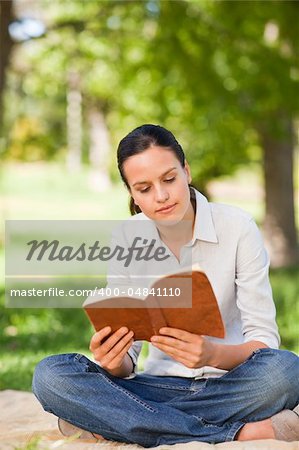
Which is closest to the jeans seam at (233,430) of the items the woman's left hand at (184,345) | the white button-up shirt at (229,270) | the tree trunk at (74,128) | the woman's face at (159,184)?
the white button-up shirt at (229,270)

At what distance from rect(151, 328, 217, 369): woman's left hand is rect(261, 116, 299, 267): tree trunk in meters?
8.63

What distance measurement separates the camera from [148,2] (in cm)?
1057

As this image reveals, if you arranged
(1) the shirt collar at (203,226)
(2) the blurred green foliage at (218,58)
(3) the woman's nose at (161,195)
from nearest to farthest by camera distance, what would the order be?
(3) the woman's nose at (161,195), (1) the shirt collar at (203,226), (2) the blurred green foliage at (218,58)

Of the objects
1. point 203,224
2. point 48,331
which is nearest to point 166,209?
point 203,224

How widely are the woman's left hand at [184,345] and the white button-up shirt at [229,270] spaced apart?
0.40m

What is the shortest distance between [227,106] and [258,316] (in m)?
6.51

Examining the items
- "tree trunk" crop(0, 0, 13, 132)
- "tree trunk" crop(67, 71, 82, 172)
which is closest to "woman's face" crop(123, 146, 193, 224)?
"tree trunk" crop(0, 0, 13, 132)

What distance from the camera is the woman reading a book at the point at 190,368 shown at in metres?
3.23

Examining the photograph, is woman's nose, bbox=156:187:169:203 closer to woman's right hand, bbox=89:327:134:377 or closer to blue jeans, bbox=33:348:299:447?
woman's right hand, bbox=89:327:134:377

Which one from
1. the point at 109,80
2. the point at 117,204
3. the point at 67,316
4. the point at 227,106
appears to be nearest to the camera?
the point at 67,316

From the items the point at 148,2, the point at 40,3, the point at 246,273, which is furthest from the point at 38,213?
the point at 246,273

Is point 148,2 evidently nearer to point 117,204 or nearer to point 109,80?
point 109,80

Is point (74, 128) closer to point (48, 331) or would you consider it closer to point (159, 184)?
point (48, 331)

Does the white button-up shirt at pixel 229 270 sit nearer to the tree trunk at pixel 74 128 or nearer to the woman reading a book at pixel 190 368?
the woman reading a book at pixel 190 368
